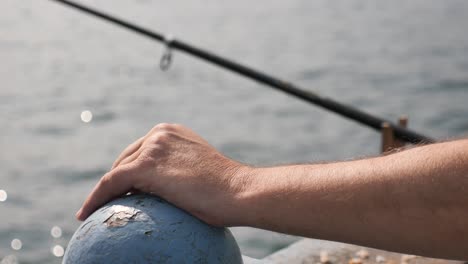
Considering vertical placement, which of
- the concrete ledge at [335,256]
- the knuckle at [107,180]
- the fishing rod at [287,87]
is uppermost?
the fishing rod at [287,87]

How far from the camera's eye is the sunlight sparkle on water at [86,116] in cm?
1269

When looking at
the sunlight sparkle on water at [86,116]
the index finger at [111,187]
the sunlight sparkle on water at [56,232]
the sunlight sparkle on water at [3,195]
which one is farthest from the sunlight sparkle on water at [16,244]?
the index finger at [111,187]

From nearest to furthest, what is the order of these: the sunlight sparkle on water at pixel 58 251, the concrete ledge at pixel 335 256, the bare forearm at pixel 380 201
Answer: the bare forearm at pixel 380 201 → the concrete ledge at pixel 335 256 → the sunlight sparkle on water at pixel 58 251

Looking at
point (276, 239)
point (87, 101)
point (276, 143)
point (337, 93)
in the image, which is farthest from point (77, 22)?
point (276, 239)

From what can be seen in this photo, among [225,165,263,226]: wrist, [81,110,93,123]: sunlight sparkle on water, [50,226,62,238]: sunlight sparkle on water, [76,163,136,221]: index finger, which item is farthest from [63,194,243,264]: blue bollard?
[81,110,93,123]: sunlight sparkle on water

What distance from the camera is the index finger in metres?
2.32

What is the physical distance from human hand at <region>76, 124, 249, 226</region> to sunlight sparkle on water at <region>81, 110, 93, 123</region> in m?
10.5

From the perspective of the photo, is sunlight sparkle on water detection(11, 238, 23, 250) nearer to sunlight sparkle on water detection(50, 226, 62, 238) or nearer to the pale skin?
sunlight sparkle on water detection(50, 226, 62, 238)

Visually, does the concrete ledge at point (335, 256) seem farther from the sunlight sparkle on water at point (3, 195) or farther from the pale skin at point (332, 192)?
the sunlight sparkle on water at point (3, 195)

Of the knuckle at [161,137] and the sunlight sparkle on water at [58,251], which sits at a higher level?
the knuckle at [161,137]

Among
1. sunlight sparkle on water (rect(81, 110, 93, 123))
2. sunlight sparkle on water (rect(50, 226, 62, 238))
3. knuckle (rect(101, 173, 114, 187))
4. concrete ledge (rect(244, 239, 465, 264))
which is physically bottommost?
sunlight sparkle on water (rect(50, 226, 62, 238))

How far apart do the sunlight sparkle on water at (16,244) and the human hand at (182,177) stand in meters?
6.05

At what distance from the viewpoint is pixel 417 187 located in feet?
6.67

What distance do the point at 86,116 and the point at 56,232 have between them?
4.69 m
